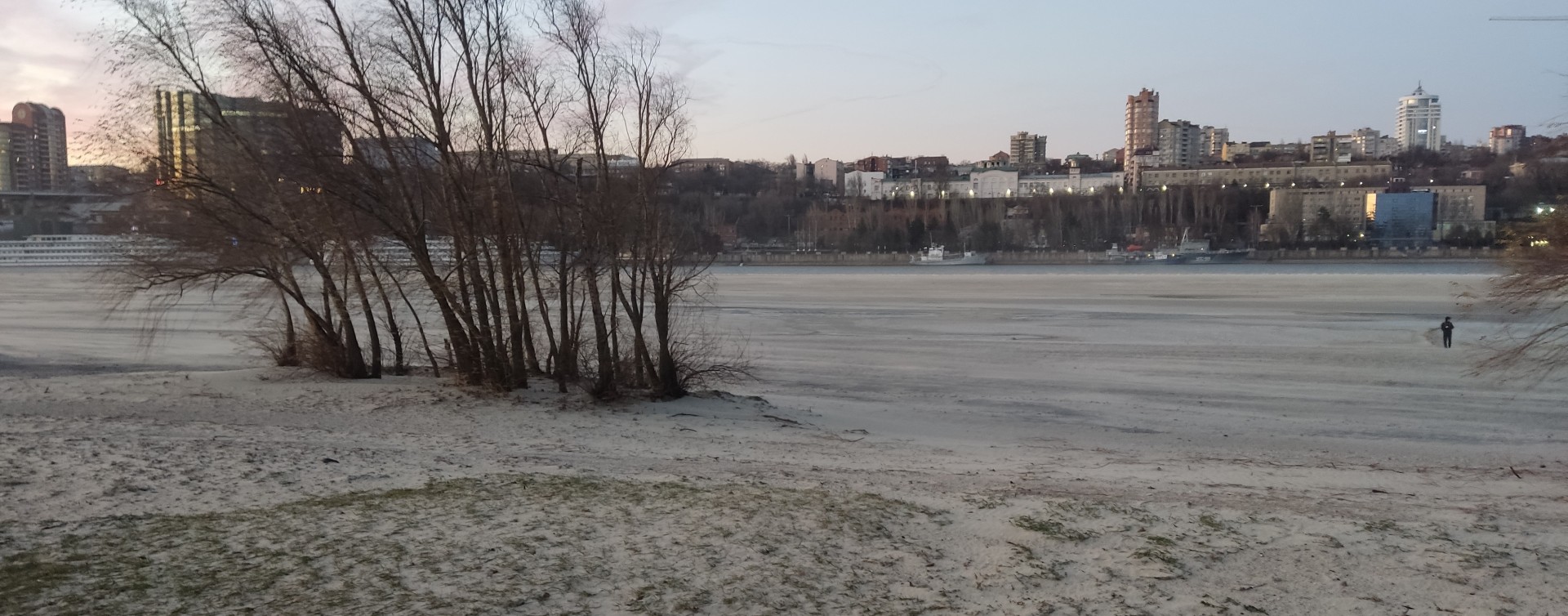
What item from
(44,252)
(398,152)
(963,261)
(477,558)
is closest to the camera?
(477,558)

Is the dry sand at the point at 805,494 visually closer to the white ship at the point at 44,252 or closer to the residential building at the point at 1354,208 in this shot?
the white ship at the point at 44,252

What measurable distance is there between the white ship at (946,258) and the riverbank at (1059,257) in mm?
1075

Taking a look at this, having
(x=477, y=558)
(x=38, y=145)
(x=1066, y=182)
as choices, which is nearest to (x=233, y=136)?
(x=477, y=558)

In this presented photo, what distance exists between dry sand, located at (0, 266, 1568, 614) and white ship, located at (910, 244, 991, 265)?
82.0 m

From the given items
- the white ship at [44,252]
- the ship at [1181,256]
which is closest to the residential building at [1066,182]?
the ship at [1181,256]

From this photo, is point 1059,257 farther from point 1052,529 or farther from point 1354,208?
point 1052,529

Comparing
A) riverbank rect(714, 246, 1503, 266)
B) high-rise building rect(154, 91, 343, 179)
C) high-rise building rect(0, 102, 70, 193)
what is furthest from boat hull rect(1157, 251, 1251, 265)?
high-rise building rect(154, 91, 343, 179)

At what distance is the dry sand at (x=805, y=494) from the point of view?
5.98m

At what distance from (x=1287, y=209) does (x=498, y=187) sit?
4656 inches

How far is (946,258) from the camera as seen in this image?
10819 cm

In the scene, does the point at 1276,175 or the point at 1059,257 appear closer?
the point at 1059,257

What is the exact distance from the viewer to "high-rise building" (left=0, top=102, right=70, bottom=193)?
3715 cm

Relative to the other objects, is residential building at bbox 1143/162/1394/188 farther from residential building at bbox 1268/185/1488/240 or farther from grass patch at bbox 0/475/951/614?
grass patch at bbox 0/475/951/614

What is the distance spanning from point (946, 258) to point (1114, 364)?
83.4 m
